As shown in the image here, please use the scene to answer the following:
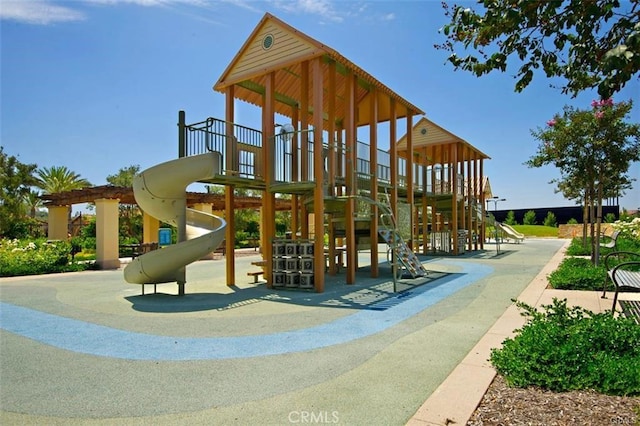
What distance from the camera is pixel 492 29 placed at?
352 cm

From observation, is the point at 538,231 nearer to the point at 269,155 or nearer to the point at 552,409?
the point at 269,155

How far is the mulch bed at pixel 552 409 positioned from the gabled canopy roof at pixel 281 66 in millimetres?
8863

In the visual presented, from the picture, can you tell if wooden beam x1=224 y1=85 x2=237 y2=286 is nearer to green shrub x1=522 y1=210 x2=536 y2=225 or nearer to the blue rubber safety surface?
the blue rubber safety surface

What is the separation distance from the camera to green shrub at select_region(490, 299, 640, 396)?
11.9 ft

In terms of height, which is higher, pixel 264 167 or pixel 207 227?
pixel 264 167

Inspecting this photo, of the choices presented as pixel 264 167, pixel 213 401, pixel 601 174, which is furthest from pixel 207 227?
pixel 601 174

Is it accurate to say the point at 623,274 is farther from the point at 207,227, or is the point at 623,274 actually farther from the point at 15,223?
the point at 15,223

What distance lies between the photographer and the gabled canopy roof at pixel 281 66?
1074 cm

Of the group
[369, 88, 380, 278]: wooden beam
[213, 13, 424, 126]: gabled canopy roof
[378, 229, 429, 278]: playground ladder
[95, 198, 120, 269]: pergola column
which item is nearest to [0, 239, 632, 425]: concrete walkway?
[378, 229, 429, 278]: playground ladder

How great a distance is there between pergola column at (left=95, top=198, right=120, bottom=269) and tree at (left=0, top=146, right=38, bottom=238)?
1136 cm

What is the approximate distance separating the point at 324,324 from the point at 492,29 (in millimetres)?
4937

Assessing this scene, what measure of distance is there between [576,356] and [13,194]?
3739 centimetres

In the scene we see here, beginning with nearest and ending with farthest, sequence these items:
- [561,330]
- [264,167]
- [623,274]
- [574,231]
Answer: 1. [561,330]
2. [623,274]
3. [264,167]
4. [574,231]

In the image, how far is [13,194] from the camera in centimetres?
3131
